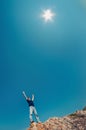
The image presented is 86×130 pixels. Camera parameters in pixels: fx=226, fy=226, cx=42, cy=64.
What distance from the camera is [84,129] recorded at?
4138cm

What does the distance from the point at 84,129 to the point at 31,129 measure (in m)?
10.1

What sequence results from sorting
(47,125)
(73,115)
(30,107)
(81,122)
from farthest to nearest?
(73,115)
(81,122)
(47,125)
(30,107)

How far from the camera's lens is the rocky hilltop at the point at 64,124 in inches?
1543

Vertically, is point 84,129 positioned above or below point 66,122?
below

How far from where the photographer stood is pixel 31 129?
3828cm

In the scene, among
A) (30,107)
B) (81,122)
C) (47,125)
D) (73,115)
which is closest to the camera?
(30,107)

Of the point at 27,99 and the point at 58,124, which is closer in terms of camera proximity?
the point at 27,99

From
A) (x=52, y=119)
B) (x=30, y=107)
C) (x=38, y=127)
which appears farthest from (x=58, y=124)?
(x=30, y=107)

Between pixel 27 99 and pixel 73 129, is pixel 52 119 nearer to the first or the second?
pixel 73 129

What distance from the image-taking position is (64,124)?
137ft

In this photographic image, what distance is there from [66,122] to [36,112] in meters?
8.52

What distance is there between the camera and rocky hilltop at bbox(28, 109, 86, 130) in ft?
129

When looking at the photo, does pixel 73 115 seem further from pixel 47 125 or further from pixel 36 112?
pixel 36 112

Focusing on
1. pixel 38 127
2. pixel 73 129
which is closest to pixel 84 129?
pixel 73 129
